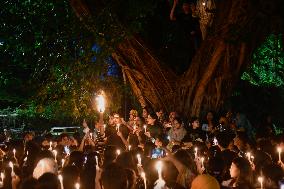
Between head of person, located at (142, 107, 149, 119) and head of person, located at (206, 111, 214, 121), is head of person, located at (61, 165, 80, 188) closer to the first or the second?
head of person, located at (206, 111, 214, 121)

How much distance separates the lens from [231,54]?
13281 mm

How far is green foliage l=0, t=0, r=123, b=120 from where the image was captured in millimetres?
14922

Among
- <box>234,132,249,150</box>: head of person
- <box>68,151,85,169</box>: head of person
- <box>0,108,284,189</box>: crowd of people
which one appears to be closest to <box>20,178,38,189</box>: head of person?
<box>0,108,284,189</box>: crowd of people

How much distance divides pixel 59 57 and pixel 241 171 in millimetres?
9946

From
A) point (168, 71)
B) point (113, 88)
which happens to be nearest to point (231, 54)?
point (168, 71)

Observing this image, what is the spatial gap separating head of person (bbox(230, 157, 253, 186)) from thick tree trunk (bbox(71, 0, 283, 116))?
616 cm

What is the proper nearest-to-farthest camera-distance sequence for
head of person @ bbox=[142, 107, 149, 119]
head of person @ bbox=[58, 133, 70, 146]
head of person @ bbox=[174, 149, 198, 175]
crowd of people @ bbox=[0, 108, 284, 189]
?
crowd of people @ bbox=[0, 108, 284, 189] < head of person @ bbox=[174, 149, 198, 175] < head of person @ bbox=[58, 133, 70, 146] < head of person @ bbox=[142, 107, 149, 119]

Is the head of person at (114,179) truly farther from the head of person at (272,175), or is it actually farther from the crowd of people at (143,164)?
the head of person at (272,175)

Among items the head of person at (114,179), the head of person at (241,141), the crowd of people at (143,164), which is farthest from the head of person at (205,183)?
the head of person at (241,141)

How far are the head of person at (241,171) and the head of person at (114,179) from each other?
1.72 meters

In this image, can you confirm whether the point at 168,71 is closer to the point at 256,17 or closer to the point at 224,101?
the point at 224,101

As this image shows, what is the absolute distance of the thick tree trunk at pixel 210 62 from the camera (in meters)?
12.5

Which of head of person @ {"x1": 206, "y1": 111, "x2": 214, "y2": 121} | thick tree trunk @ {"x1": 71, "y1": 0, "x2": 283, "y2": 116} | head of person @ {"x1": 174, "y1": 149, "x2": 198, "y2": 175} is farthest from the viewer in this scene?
head of person @ {"x1": 206, "y1": 111, "x2": 214, "y2": 121}

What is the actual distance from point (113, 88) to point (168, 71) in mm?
2959
